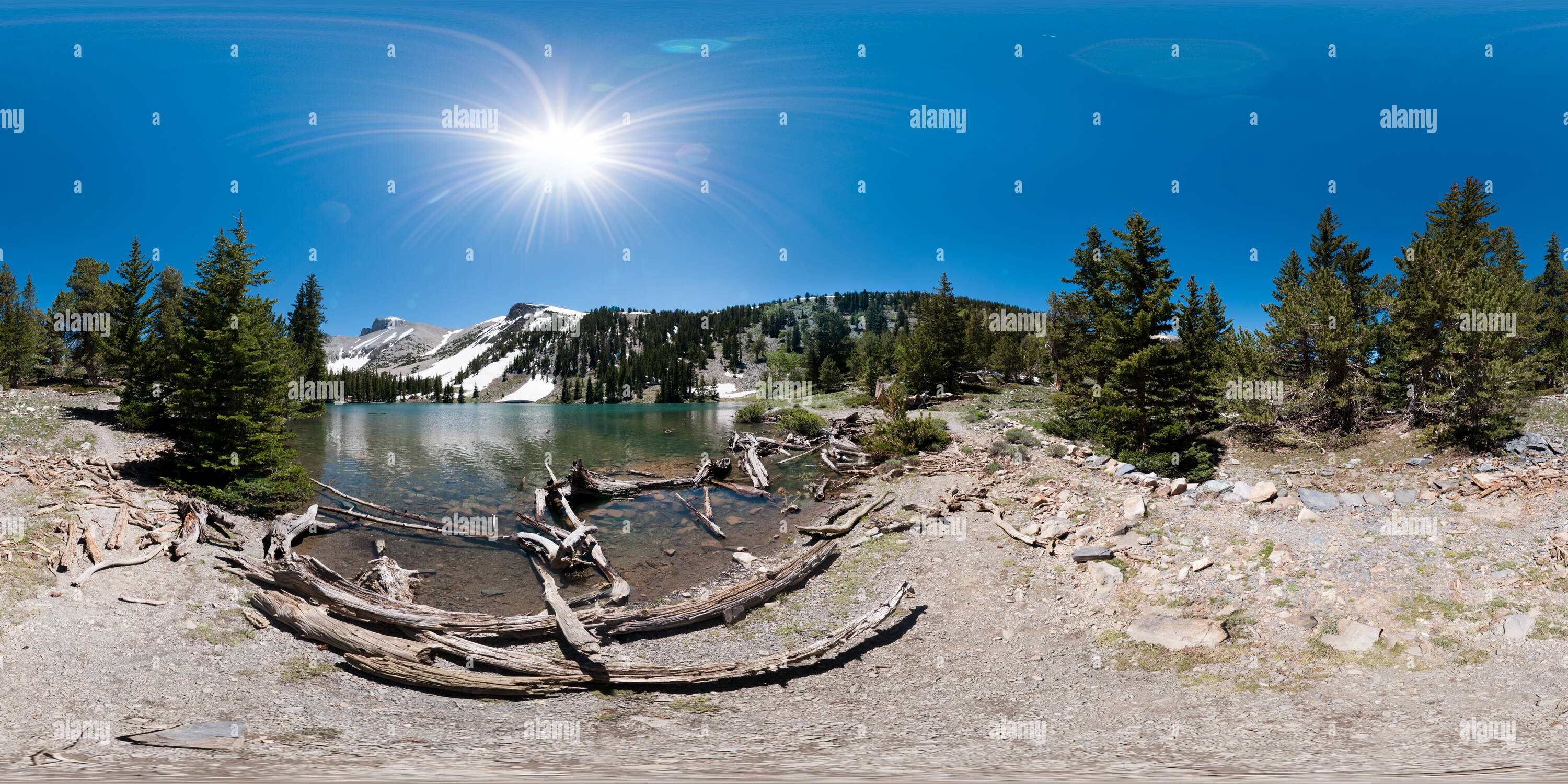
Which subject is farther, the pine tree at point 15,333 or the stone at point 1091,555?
the pine tree at point 15,333

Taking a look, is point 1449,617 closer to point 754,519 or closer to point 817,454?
point 754,519

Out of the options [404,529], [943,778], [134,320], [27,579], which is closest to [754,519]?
[404,529]

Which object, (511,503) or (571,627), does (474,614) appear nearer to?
(571,627)

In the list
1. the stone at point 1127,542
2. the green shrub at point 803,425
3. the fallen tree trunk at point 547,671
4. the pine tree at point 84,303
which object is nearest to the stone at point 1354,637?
the stone at point 1127,542

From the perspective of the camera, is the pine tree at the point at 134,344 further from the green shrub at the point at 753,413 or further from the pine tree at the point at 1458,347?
the pine tree at the point at 1458,347

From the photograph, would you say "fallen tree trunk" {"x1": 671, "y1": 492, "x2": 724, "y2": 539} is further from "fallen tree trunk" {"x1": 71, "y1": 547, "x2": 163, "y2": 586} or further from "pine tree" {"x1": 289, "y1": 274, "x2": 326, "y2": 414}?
"pine tree" {"x1": 289, "y1": 274, "x2": 326, "y2": 414}

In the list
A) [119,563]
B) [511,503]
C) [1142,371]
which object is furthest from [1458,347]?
[119,563]
